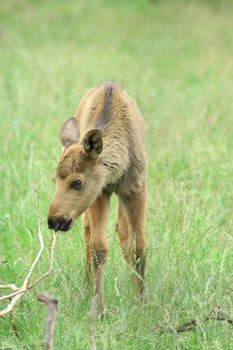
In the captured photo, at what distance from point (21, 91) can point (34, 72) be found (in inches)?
62.6

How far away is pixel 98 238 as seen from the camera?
6508 millimetres

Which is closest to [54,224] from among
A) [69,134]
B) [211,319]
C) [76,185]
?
[76,185]

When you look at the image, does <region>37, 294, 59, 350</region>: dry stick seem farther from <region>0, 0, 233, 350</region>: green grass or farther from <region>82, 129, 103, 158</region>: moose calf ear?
<region>82, 129, 103, 158</region>: moose calf ear

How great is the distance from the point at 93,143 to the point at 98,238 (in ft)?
2.45

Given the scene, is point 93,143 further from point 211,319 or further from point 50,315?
point 50,315

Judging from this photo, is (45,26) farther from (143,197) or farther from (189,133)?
(143,197)

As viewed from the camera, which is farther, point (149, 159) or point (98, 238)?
point (149, 159)

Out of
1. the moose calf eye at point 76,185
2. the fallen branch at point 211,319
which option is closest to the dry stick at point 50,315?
the fallen branch at point 211,319

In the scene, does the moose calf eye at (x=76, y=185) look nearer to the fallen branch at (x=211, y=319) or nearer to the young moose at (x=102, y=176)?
the young moose at (x=102, y=176)

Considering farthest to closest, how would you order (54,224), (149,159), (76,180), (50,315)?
(149,159) → (76,180) → (54,224) → (50,315)

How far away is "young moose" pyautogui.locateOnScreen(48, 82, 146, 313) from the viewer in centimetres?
601

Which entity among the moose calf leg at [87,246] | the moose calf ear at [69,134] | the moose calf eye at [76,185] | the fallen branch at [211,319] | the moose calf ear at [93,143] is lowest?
the fallen branch at [211,319]

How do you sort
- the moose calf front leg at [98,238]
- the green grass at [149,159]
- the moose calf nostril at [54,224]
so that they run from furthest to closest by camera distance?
1. the moose calf front leg at [98,238]
2. the moose calf nostril at [54,224]
3. the green grass at [149,159]

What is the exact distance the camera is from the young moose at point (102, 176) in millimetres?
6008
